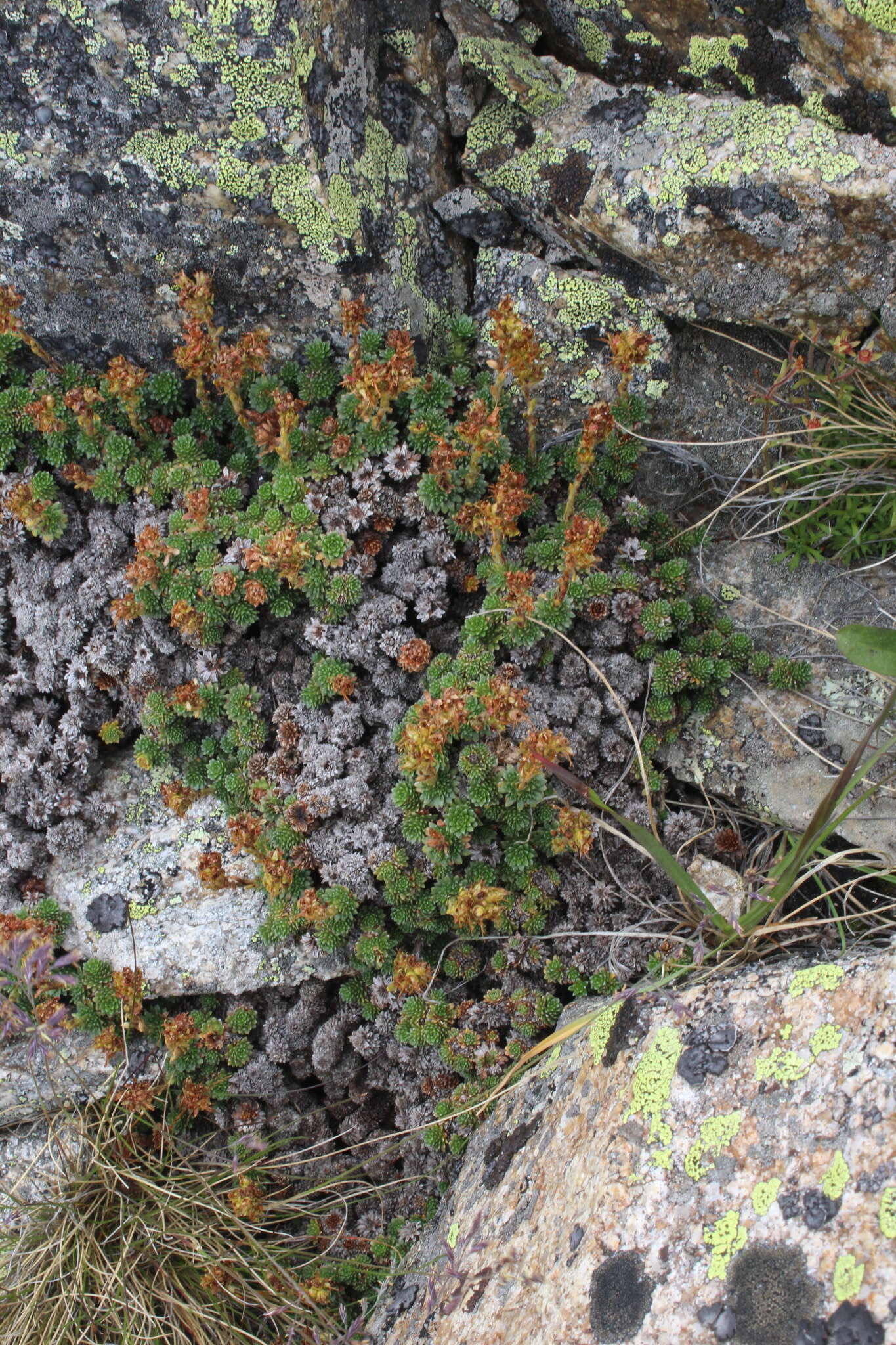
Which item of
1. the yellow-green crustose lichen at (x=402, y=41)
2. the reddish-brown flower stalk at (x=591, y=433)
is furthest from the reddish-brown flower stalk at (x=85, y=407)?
the reddish-brown flower stalk at (x=591, y=433)

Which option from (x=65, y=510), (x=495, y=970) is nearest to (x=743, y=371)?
(x=495, y=970)

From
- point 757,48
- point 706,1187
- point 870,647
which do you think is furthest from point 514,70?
point 706,1187

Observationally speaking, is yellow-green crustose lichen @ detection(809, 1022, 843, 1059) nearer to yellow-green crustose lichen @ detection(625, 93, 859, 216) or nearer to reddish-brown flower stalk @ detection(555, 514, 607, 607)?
reddish-brown flower stalk @ detection(555, 514, 607, 607)

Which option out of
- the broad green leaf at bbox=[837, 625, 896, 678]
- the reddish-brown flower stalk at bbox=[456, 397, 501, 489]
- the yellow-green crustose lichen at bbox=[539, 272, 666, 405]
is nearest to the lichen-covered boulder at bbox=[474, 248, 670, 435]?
the yellow-green crustose lichen at bbox=[539, 272, 666, 405]

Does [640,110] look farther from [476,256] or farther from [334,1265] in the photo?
[334,1265]

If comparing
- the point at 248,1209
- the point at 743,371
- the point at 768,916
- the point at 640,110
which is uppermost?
the point at 640,110
